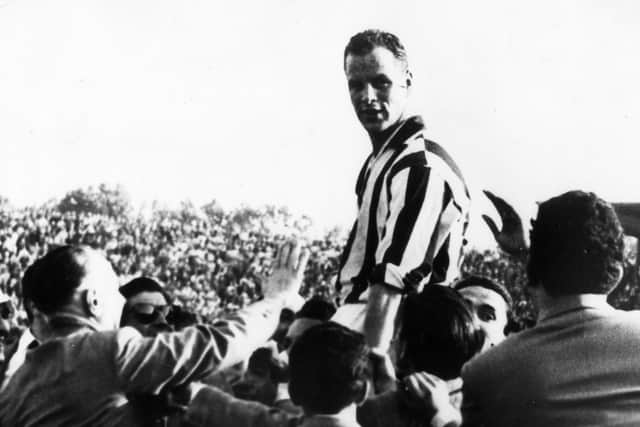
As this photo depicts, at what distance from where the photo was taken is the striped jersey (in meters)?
2.88

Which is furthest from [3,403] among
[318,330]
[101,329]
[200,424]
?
[318,330]

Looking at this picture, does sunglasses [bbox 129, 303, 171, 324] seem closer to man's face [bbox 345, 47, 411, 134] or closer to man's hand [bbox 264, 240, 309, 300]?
man's face [bbox 345, 47, 411, 134]

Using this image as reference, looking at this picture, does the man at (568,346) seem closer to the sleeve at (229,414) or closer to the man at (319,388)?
the man at (319,388)

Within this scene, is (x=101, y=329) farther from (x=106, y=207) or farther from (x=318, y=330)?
(x=106, y=207)

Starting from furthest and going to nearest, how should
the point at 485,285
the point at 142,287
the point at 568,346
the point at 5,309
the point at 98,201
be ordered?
the point at 98,201, the point at 5,309, the point at 142,287, the point at 485,285, the point at 568,346

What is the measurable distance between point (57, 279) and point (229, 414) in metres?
0.57

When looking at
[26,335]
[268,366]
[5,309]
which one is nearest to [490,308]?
[268,366]

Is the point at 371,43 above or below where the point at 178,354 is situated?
above

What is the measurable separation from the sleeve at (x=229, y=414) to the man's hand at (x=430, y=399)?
26 cm

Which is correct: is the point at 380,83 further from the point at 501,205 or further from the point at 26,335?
the point at 26,335

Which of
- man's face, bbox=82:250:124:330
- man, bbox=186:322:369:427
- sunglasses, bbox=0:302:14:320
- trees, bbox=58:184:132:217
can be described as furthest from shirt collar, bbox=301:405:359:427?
trees, bbox=58:184:132:217

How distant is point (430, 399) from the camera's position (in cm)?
212

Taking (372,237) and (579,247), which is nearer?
(579,247)

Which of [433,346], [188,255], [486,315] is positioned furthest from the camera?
[188,255]
